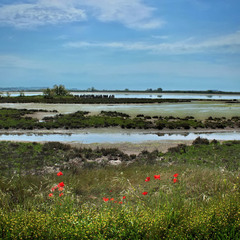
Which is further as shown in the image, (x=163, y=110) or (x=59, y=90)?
(x=59, y=90)

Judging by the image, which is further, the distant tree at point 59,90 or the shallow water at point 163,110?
the distant tree at point 59,90

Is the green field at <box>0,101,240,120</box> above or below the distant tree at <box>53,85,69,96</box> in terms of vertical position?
below

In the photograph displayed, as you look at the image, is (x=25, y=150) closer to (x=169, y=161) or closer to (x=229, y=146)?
(x=169, y=161)

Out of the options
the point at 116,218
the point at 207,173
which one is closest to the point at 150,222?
the point at 116,218

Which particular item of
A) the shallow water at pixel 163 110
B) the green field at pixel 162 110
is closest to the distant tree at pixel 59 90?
the green field at pixel 162 110

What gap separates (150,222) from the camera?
4547 millimetres

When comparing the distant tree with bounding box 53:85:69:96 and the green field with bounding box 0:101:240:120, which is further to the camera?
the distant tree with bounding box 53:85:69:96

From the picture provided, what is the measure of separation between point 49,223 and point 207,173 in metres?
5.09

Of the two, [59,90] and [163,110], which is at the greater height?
[59,90]

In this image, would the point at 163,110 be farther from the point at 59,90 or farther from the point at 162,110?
the point at 59,90

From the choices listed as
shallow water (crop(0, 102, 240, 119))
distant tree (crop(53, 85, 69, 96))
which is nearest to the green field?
shallow water (crop(0, 102, 240, 119))

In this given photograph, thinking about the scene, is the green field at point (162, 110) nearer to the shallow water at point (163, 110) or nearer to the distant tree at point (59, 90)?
the shallow water at point (163, 110)

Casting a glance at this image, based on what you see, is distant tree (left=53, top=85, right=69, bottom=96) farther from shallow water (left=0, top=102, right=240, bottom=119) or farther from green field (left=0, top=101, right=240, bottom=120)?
shallow water (left=0, top=102, right=240, bottom=119)

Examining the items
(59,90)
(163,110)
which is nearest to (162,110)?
(163,110)
